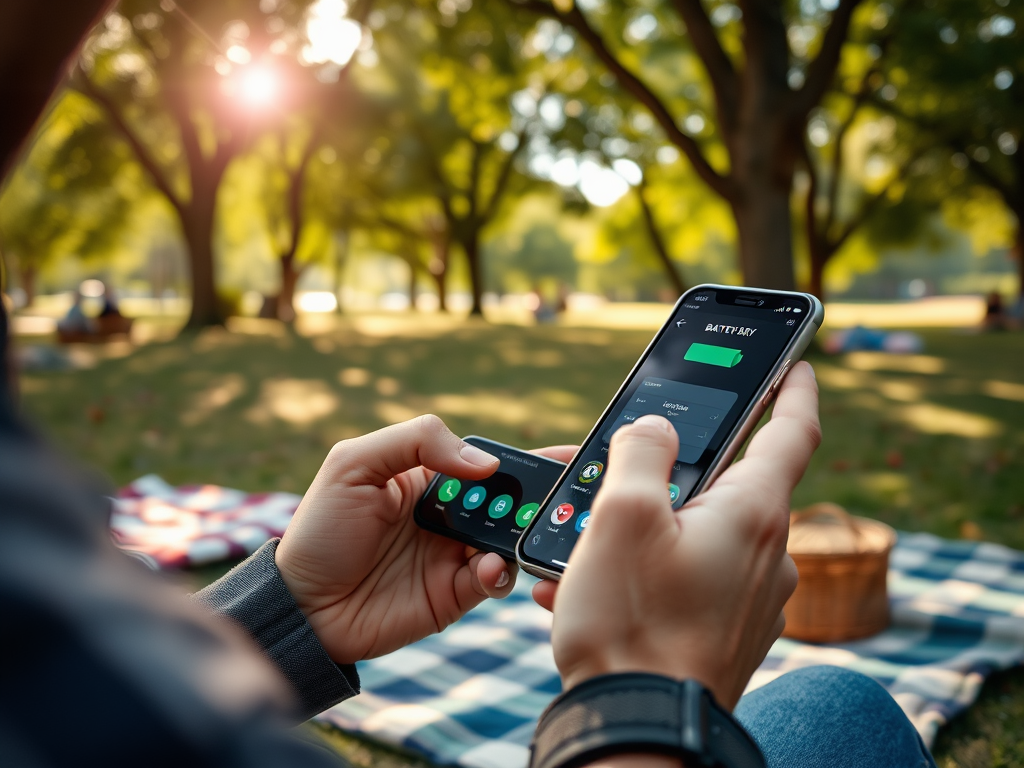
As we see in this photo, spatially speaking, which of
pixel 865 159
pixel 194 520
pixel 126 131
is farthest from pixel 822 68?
pixel 865 159

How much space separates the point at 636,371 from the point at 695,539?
761 mm

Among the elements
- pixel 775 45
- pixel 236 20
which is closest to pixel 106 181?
pixel 236 20

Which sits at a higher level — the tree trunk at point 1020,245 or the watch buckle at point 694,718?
the watch buckle at point 694,718

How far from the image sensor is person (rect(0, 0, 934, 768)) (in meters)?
0.36

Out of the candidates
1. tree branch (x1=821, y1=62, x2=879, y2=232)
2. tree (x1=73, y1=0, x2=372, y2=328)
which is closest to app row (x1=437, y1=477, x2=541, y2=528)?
tree (x1=73, y1=0, x2=372, y2=328)

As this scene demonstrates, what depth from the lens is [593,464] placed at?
151cm

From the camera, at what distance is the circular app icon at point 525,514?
5.47ft

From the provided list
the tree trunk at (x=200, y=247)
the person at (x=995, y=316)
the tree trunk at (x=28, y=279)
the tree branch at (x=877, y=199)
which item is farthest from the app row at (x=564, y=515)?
the tree trunk at (x=28, y=279)

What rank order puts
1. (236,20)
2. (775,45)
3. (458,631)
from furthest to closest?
(775,45), (236,20), (458,631)

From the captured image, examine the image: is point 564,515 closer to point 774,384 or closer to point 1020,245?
point 774,384

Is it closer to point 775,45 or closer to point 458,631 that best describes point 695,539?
point 458,631

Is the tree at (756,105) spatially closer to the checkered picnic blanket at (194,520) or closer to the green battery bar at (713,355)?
the checkered picnic blanket at (194,520)

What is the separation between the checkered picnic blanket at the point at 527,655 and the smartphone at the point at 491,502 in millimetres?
1078

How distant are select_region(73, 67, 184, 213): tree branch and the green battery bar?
1444 cm
